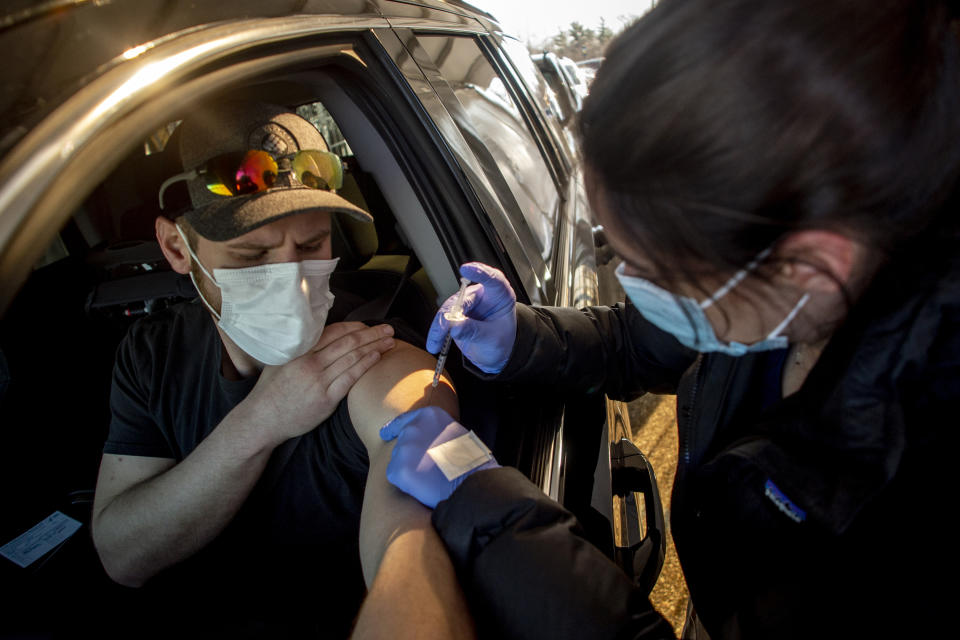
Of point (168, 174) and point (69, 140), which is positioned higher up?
point (168, 174)

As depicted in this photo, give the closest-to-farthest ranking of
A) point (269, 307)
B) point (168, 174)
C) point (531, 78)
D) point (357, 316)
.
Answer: point (269, 307)
point (168, 174)
point (357, 316)
point (531, 78)

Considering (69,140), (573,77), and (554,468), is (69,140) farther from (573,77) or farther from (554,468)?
(573,77)

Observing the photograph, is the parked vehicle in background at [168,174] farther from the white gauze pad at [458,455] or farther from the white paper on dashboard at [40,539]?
the white gauze pad at [458,455]

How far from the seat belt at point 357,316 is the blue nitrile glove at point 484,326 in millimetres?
340

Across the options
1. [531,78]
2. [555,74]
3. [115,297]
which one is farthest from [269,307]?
[555,74]

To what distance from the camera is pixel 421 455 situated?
3.35 feet

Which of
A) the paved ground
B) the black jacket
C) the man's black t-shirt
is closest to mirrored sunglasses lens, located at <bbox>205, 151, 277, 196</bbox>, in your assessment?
the man's black t-shirt

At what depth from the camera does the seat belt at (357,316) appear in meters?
1.33

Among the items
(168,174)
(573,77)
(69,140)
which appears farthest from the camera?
(573,77)

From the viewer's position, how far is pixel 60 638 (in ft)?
4.47

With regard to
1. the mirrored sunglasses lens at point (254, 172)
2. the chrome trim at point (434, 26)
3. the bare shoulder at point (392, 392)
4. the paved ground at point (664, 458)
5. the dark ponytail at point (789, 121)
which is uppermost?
the chrome trim at point (434, 26)

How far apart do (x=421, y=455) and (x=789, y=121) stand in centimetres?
84

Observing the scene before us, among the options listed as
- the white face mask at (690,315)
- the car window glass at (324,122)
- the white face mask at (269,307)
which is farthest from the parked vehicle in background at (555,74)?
the white face mask at (690,315)

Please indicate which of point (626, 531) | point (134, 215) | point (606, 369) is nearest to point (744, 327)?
point (606, 369)
